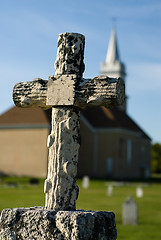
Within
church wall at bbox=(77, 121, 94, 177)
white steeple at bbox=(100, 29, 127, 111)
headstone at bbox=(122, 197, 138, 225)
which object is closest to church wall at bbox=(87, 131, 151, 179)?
church wall at bbox=(77, 121, 94, 177)

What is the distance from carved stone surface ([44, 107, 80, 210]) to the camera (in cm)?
370

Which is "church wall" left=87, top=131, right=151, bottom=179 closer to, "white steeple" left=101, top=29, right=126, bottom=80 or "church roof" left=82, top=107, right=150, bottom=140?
"church roof" left=82, top=107, right=150, bottom=140

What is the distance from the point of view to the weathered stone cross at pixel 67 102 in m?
3.72

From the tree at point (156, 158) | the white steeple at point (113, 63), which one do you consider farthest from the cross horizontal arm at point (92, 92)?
the tree at point (156, 158)

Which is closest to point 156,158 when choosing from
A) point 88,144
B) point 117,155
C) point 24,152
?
point 117,155

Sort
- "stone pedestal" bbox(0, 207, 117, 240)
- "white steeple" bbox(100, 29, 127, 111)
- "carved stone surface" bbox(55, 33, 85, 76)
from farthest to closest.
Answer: "white steeple" bbox(100, 29, 127, 111) → "carved stone surface" bbox(55, 33, 85, 76) → "stone pedestal" bbox(0, 207, 117, 240)

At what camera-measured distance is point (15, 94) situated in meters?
4.17

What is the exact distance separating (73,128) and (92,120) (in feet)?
152

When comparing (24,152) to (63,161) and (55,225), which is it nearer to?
(63,161)

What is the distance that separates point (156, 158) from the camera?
276 ft

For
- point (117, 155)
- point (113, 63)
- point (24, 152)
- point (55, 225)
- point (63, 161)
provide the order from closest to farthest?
point (55, 225) → point (63, 161) → point (24, 152) → point (117, 155) → point (113, 63)

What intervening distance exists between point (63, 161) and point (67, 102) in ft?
1.72

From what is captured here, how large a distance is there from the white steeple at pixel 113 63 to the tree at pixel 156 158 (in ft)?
75.4

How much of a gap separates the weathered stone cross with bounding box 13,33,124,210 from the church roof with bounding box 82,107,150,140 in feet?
145
